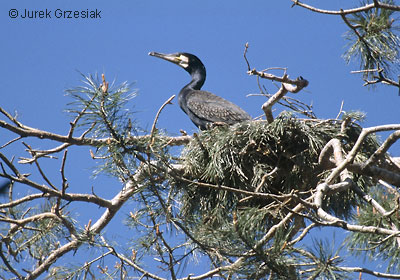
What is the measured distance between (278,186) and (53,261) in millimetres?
1592

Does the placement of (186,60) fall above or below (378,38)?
above

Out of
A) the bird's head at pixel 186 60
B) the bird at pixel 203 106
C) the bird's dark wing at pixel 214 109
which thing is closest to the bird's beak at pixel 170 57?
the bird's head at pixel 186 60

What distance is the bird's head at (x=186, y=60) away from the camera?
6.91 meters

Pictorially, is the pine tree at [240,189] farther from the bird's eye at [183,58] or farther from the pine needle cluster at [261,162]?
the bird's eye at [183,58]

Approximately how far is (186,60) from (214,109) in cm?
134

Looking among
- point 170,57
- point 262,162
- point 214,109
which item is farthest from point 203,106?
point 262,162

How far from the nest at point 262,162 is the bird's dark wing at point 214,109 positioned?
3.56 ft

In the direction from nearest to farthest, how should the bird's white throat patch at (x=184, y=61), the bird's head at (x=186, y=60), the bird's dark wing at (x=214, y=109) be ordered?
1. the bird's dark wing at (x=214, y=109)
2. the bird's head at (x=186, y=60)
3. the bird's white throat patch at (x=184, y=61)

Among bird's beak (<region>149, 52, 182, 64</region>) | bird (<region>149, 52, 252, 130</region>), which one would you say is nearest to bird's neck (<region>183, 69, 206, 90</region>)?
bird (<region>149, 52, 252, 130</region>)

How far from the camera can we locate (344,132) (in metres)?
4.33

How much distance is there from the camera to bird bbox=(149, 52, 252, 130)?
5746 millimetres

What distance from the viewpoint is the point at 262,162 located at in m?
4.58

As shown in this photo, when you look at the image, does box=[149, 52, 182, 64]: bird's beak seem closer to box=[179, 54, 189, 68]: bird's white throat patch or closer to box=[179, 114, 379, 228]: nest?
box=[179, 54, 189, 68]: bird's white throat patch

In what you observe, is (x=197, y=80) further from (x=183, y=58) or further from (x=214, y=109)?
(x=214, y=109)
